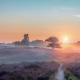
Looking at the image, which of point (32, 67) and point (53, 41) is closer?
point (32, 67)

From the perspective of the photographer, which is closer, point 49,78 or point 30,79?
point 30,79

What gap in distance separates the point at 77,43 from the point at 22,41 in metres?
74.2

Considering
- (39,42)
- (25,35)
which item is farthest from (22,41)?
(39,42)

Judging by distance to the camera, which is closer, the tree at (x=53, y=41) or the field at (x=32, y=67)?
the field at (x=32, y=67)

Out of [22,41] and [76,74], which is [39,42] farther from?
[76,74]

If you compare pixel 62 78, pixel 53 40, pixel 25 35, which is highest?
pixel 25 35

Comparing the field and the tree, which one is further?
the tree

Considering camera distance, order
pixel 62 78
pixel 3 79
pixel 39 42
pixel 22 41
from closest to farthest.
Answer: pixel 3 79
pixel 62 78
pixel 22 41
pixel 39 42

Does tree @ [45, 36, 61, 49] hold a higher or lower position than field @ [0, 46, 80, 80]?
higher

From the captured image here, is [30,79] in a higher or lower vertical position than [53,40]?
lower

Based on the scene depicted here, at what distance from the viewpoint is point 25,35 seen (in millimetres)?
96938

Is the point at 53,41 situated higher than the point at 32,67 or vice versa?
the point at 53,41

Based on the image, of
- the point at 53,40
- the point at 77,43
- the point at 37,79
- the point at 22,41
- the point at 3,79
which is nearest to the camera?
the point at 3,79

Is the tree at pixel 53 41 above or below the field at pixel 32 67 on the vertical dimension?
above
